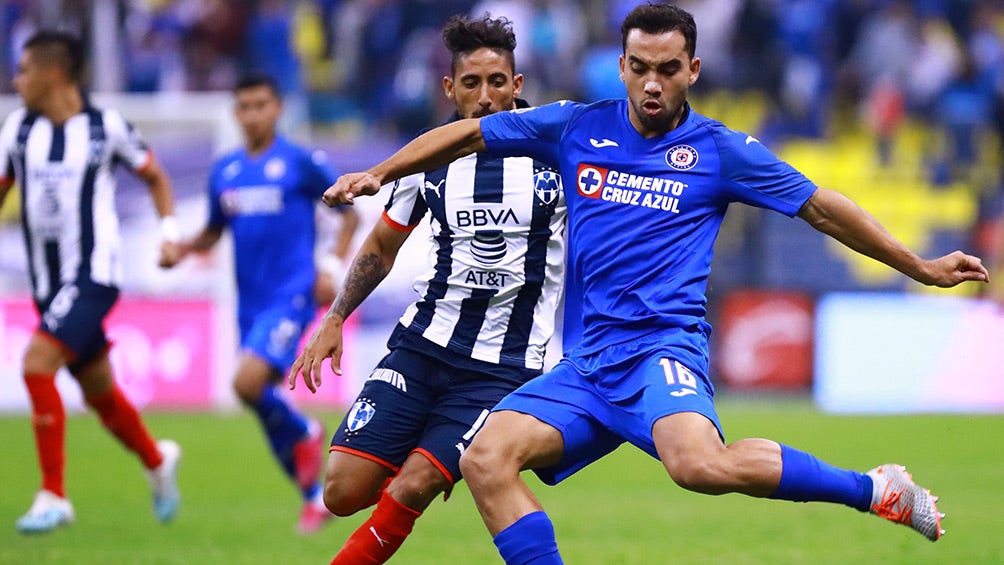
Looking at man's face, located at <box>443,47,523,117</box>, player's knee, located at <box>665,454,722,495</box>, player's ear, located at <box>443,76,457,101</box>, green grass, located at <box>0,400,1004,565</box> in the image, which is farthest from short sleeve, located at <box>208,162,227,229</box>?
player's knee, located at <box>665,454,722,495</box>

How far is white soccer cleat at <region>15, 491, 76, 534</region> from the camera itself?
Result: 8461mm

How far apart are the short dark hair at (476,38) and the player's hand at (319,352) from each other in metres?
1.35

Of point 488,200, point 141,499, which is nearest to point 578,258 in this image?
point 488,200

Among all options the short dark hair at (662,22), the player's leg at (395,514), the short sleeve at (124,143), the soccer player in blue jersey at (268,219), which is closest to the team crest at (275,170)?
the soccer player in blue jersey at (268,219)

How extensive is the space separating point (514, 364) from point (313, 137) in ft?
46.1

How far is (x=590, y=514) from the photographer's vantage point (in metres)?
9.89

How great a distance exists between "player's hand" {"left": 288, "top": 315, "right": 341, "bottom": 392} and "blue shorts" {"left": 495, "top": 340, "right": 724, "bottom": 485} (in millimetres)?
760

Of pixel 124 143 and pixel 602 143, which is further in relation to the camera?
pixel 124 143

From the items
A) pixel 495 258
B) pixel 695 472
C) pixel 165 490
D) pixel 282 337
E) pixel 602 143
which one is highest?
pixel 602 143

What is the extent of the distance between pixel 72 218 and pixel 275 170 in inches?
62.1

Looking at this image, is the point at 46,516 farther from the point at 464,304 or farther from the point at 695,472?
the point at 695,472

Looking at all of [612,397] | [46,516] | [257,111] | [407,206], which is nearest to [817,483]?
[612,397]

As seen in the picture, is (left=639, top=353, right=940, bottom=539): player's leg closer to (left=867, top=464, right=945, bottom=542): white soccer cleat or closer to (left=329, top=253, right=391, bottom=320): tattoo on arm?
(left=867, top=464, right=945, bottom=542): white soccer cleat

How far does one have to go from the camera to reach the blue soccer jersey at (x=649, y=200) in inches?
227
